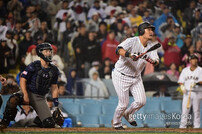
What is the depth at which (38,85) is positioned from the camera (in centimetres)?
609

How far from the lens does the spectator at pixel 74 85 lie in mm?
9609

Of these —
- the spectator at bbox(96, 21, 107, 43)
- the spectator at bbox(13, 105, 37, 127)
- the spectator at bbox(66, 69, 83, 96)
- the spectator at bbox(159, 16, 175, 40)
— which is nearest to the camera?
the spectator at bbox(13, 105, 37, 127)

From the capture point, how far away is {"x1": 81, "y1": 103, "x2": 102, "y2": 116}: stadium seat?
832 cm

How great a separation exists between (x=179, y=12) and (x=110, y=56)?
9.52 feet

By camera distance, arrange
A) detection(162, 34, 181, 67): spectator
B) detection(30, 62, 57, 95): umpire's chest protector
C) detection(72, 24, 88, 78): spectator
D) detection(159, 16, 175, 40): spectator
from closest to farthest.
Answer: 1. detection(30, 62, 57, 95): umpire's chest protector
2. detection(72, 24, 88, 78): spectator
3. detection(162, 34, 181, 67): spectator
4. detection(159, 16, 175, 40): spectator

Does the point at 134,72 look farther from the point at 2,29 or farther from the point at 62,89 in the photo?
the point at 2,29

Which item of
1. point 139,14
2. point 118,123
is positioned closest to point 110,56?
point 139,14

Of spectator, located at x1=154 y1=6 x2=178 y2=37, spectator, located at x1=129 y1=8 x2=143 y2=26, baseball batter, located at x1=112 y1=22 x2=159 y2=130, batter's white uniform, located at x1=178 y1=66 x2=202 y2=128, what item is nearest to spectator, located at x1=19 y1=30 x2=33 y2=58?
spectator, located at x1=129 y1=8 x2=143 y2=26

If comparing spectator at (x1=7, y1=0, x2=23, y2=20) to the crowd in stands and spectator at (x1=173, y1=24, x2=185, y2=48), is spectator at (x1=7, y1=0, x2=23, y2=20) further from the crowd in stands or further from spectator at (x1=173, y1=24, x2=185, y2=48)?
spectator at (x1=173, y1=24, x2=185, y2=48)

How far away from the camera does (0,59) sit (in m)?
9.93

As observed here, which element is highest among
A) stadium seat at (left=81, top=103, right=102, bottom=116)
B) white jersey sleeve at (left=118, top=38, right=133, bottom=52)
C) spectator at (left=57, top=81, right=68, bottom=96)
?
white jersey sleeve at (left=118, top=38, right=133, bottom=52)

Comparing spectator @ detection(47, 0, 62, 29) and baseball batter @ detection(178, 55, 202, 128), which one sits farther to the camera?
spectator @ detection(47, 0, 62, 29)

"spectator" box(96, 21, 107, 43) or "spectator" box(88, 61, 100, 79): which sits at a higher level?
"spectator" box(96, 21, 107, 43)

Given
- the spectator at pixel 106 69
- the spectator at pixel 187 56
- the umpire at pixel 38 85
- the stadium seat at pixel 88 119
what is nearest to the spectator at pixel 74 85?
the spectator at pixel 106 69
